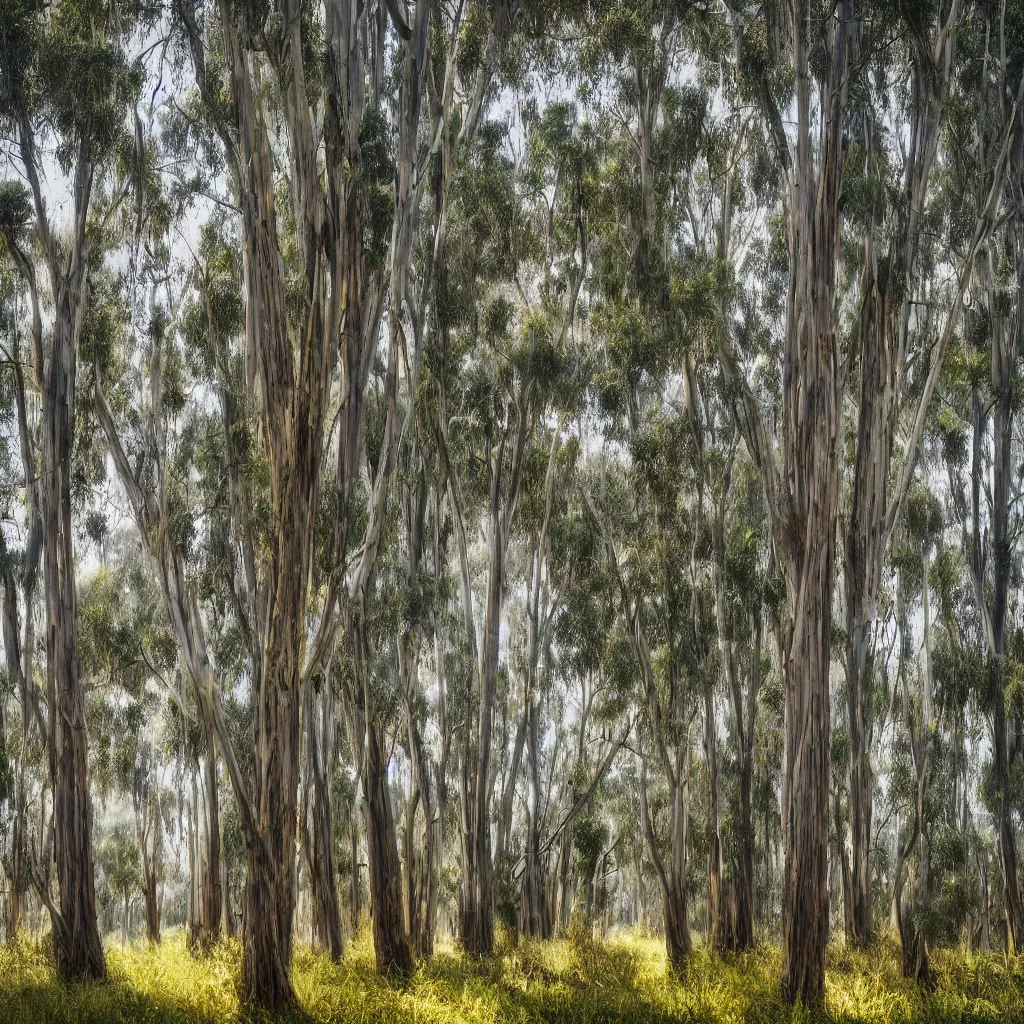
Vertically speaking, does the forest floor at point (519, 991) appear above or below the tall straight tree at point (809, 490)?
below

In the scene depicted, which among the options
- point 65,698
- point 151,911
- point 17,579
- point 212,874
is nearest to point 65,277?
point 65,698

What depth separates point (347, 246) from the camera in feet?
32.3

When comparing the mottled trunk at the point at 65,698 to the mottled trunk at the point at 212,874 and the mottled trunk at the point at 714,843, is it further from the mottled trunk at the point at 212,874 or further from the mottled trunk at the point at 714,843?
the mottled trunk at the point at 714,843

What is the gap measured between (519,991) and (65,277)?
345 inches

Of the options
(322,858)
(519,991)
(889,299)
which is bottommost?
(519,991)

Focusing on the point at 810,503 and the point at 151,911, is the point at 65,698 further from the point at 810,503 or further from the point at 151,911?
the point at 151,911

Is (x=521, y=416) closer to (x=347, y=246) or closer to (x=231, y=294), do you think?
(x=231, y=294)

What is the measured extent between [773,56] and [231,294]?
271 inches

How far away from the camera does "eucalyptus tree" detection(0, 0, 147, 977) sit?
11461 mm

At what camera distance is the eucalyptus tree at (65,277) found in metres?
11.5

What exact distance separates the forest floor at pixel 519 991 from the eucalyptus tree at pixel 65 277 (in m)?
1.17

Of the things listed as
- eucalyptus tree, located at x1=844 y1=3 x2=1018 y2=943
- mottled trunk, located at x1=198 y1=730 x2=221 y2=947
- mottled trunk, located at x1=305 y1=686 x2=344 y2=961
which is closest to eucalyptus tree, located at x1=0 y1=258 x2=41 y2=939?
mottled trunk, located at x1=198 y1=730 x2=221 y2=947

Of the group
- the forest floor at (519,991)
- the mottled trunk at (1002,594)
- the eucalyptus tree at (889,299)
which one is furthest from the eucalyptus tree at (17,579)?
the mottled trunk at (1002,594)

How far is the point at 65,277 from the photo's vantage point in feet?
41.0
